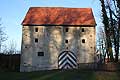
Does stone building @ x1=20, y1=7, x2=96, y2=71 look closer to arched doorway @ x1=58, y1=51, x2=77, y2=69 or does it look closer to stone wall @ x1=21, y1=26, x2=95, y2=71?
stone wall @ x1=21, y1=26, x2=95, y2=71

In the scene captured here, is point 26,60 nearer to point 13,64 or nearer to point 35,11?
point 13,64

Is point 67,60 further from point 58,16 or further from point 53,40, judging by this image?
point 58,16

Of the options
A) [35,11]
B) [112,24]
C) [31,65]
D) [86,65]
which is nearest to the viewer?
[86,65]

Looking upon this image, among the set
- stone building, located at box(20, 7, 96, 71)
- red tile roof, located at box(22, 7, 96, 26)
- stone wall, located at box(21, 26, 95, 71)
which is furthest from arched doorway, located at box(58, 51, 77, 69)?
red tile roof, located at box(22, 7, 96, 26)

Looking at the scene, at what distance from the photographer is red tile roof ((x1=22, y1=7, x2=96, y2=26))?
43906mm

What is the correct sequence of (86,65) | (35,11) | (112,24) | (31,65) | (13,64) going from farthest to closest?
1. (35,11)
2. (13,64)
3. (31,65)
4. (112,24)
5. (86,65)

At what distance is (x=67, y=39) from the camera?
42.7m

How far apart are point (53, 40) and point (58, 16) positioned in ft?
16.2

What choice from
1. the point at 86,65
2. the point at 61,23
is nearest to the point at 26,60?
the point at 61,23

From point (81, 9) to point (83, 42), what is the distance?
7.74m

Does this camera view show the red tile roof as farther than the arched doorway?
Yes

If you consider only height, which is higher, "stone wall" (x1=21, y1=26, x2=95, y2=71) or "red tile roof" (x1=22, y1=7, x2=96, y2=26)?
"red tile roof" (x1=22, y1=7, x2=96, y2=26)

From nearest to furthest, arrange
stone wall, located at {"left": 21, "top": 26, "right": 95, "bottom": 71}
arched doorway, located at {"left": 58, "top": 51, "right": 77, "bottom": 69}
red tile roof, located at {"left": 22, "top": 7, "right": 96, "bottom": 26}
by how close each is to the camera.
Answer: arched doorway, located at {"left": 58, "top": 51, "right": 77, "bottom": 69} → stone wall, located at {"left": 21, "top": 26, "right": 95, "bottom": 71} → red tile roof, located at {"left": 22, "top": 7, "right": 96, "bottom": 26}

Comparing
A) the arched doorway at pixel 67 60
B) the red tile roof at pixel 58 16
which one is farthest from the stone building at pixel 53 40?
the arched doorway at pixel 67 60
